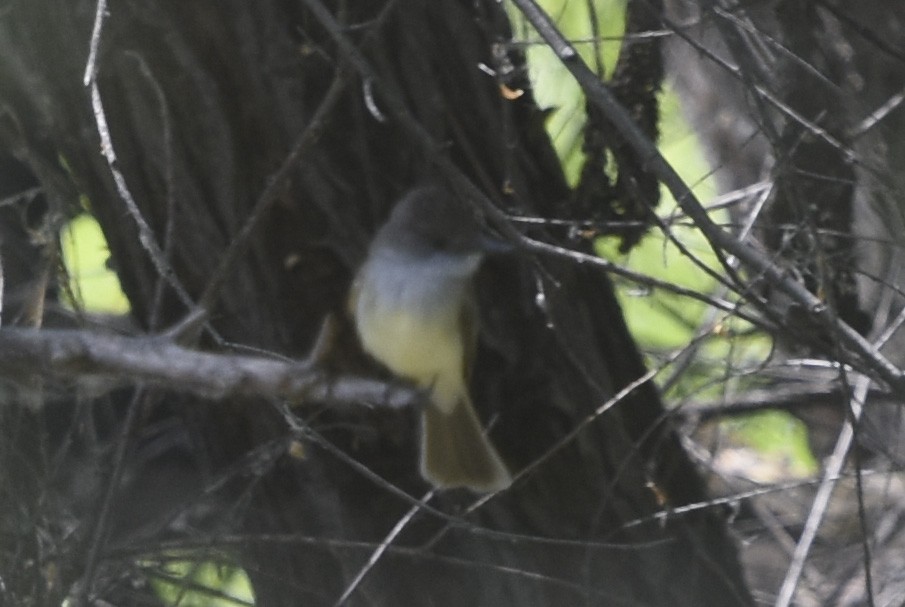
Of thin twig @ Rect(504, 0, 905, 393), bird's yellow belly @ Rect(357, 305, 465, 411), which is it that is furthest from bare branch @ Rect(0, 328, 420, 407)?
thin twig @ Rect(504, 0, 905, 393)

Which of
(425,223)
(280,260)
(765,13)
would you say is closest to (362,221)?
(280,260)

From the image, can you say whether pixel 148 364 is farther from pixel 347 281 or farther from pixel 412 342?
pixel 347 281

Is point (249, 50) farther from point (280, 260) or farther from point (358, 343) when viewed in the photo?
point (358, 343)

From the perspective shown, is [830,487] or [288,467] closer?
[830,487]

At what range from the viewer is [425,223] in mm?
3432

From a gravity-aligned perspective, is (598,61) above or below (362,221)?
above

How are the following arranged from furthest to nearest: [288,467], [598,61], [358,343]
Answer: [288,467] < [358,343] < [598,61]

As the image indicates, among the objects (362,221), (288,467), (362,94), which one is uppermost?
(362,94)

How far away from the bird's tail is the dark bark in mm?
242

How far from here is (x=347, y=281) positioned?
391 centimetres

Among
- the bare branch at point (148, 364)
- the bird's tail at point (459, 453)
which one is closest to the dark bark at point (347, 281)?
the bird's tail at point (459, 453)

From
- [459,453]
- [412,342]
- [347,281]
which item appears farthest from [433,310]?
[347,281]

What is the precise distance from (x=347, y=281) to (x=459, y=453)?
63cm

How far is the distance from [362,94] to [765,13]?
3.94 feet
